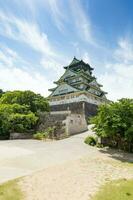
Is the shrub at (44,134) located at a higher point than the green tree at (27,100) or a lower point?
lower

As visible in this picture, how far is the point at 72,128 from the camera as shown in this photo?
1066 inches

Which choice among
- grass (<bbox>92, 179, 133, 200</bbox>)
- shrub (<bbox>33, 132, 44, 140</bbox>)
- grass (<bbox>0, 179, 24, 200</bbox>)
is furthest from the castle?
grass (<bbox>0, 179, 24, 200</bbox>)

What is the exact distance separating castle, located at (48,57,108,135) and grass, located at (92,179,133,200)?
27.1 m

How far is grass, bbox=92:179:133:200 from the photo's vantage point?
7545mm

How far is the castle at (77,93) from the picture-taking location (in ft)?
132

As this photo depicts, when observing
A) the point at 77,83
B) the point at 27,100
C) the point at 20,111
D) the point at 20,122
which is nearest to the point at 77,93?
the point at 77,83

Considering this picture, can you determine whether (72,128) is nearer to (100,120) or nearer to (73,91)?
(100,120)

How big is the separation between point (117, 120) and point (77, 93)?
80.5 feet

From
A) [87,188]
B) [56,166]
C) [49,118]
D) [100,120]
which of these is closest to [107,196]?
[87,188]

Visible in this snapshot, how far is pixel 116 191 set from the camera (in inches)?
322

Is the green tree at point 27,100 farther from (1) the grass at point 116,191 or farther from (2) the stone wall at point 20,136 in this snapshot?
(1) the grass at point 116,191

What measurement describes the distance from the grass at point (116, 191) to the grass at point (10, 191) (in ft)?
8.90

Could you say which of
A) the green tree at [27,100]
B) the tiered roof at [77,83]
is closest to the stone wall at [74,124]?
the green tree at [27,100]

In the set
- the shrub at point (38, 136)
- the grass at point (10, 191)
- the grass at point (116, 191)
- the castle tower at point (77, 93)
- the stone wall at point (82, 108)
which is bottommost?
the grass at point (116, 191)
